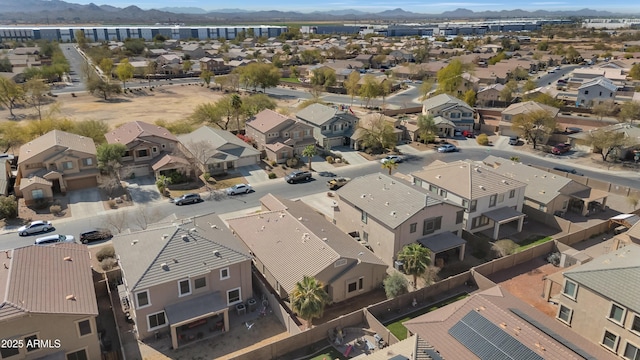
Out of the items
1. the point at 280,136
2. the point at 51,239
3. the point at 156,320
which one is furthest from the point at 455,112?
the point at 51,239

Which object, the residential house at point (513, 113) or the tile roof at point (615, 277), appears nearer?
the tile roof at point (615, 277)

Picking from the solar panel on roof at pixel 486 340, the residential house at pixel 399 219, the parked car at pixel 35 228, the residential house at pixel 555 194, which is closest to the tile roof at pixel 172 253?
the residential house at pixel 399 219

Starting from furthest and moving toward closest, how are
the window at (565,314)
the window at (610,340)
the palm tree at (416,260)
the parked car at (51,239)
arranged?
the parked car at (51,239) < the palm tree at (416,260) < the window at (565,314) < the window at (610,340)

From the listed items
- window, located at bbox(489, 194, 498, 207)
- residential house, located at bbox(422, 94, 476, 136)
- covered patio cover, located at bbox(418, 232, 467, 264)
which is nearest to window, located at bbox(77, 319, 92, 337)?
covered patio cover, located at bbox(418, 232, 467, 264)

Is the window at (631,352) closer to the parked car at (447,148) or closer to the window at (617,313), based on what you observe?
the window at (617,313)

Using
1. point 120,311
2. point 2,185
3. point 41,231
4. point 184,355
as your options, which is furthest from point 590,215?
point 2,185

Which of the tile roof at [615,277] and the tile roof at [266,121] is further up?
the tile roof at [266,121]

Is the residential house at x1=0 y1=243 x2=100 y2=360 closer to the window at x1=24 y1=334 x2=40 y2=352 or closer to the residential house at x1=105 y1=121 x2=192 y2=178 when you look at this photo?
the window at x1=24 y1=334 x2=40 y2=352
